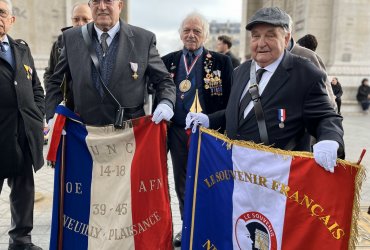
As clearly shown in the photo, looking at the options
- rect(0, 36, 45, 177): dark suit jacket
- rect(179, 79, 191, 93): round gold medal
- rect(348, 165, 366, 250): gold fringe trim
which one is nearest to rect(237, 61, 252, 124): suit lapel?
rect(348, 165, 366, 250): gold fringe trim

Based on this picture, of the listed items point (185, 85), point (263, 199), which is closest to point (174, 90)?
point (185, 85)

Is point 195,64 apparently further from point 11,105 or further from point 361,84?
point 361,84

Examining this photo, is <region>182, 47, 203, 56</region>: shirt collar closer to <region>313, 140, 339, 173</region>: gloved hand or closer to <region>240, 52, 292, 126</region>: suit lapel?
<region>240, 52, 292, 126</region>: suit lapel

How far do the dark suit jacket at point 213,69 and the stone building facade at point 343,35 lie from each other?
1162cm

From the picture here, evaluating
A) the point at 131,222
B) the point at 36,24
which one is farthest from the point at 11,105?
the point at 36,24

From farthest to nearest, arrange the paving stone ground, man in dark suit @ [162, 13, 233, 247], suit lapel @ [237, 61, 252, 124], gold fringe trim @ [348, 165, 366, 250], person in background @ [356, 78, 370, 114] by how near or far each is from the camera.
→ person in background @ [356, 78, 370, 114] → the paving stone ground → man in dark suit @ [162, 13, 233, 247] → suit lapel @ [237, 61, 252, 124] → gold fringe trim @ [348, 165, 366, 250]

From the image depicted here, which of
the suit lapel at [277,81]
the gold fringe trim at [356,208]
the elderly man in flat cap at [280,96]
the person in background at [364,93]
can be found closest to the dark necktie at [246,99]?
the elderly man in flat cap at [280,96]

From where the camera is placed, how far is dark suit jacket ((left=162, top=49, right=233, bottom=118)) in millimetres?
3422

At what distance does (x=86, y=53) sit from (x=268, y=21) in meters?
1.33

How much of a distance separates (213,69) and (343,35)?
40.7 ft

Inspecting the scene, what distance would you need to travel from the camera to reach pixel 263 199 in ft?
7.11

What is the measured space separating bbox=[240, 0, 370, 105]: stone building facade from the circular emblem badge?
509 inches

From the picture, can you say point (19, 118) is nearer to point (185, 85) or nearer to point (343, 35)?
point (185, 85)

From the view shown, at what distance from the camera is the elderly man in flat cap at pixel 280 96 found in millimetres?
2170
